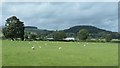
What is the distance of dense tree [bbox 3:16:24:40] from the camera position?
392 feet

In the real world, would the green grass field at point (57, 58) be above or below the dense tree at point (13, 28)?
below

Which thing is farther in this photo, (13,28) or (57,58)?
(13,28)

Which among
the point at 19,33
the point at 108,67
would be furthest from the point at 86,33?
the point at 108,67

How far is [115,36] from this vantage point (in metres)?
132

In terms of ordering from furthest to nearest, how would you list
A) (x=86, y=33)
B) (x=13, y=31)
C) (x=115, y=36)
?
(x=86, y=33) → (x=115, y=36) → (x=13, y=31)

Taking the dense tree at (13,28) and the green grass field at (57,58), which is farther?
the dense tree at (13,28)

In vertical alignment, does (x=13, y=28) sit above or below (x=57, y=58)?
above

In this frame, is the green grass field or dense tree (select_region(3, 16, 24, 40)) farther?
dense tree (select_region(3, 16, 24, 40))

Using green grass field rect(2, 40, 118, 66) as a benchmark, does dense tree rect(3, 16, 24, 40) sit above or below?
above

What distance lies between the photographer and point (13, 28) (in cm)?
12219

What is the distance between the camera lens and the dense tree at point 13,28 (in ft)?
392

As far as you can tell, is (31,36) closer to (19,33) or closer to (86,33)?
(19,33)

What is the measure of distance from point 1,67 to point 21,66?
1.27 meters

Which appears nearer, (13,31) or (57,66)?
(57,66)
